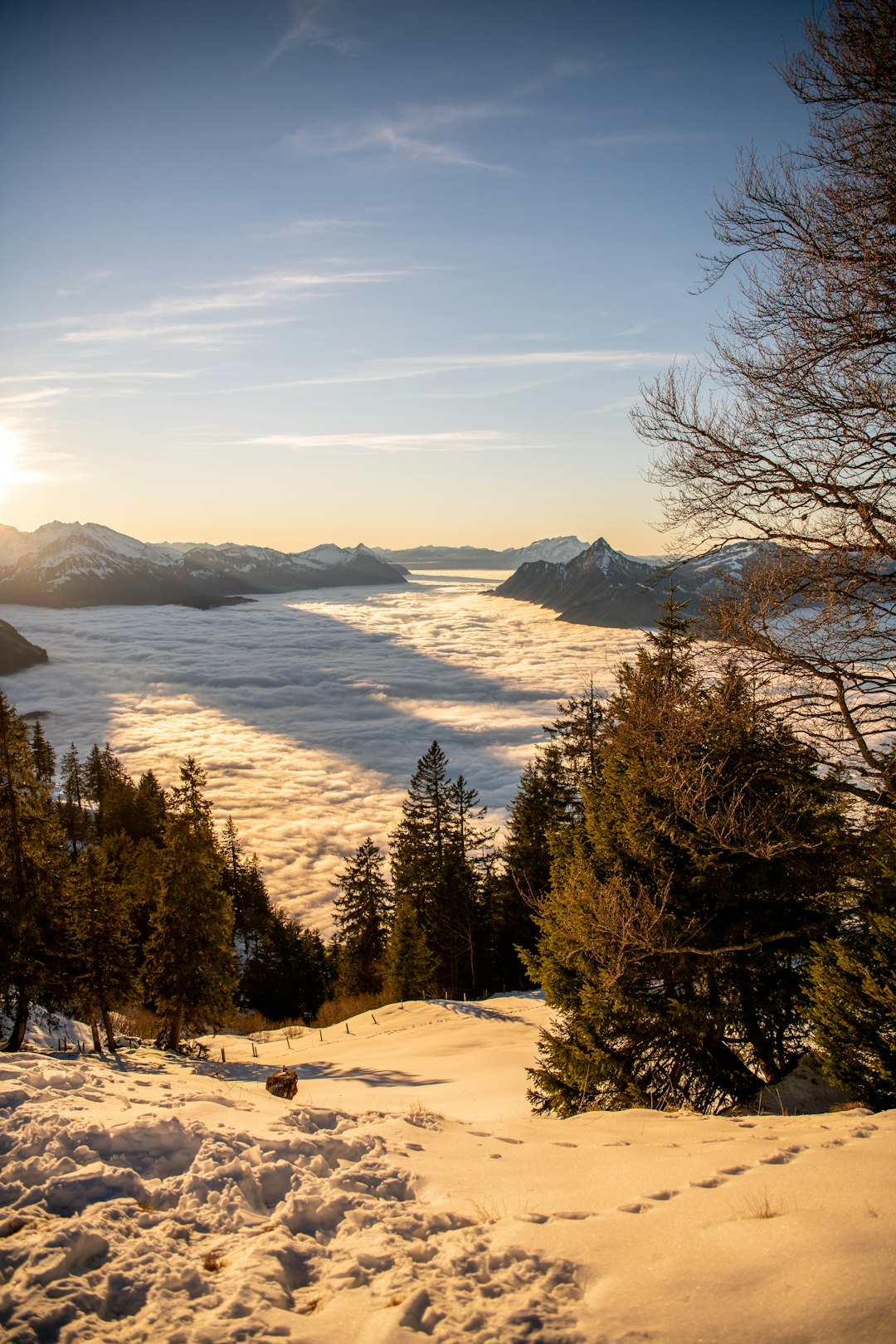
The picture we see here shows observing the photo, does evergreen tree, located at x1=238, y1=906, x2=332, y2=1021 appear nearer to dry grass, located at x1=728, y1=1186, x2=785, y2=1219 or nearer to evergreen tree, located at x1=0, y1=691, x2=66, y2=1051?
evergreen tree, located at x1=0, y1=691, x2=66, y2=1051

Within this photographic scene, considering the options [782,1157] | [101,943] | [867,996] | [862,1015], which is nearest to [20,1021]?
[101,943]

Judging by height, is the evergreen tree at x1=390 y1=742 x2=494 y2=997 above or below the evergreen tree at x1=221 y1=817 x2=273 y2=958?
above

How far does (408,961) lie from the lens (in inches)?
1188

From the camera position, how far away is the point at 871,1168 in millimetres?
5340

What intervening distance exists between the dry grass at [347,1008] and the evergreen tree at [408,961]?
988mm

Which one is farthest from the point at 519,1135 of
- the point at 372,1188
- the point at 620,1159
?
the point at 372,1188

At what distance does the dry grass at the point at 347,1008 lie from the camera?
3103 cm

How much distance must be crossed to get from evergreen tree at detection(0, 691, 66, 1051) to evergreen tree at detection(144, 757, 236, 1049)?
3924 mm

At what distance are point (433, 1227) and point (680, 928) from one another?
6.32 m

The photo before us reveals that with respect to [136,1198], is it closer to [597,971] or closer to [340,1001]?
[597,971]

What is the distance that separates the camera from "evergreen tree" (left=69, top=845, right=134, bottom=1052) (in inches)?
790

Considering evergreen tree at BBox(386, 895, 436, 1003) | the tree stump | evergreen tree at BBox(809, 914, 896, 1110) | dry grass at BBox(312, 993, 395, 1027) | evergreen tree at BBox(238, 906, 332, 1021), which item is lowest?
evergreen tree at BBox(238, 906, 332, 1021)

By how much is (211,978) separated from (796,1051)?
1847cm

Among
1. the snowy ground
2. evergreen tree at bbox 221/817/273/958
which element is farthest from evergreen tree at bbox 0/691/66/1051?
evergreen tree at bbox 221/817/273/958
